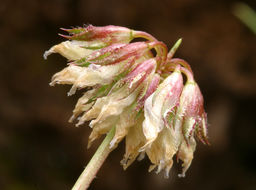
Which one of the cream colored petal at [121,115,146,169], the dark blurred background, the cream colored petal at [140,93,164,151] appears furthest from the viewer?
the dark blurred background

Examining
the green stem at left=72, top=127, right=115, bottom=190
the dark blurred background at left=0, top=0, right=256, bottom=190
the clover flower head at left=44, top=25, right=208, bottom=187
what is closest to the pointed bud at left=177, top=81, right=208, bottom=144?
the clover flower head at left=44, top=25, right=208, bottom=187

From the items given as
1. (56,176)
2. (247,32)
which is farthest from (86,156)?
(247,32)

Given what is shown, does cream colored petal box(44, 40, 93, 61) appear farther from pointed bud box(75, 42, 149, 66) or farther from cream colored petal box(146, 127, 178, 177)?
cream colored petal box(146, 127, 178, 177)

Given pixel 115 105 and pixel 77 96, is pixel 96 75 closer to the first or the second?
pixel 115 105

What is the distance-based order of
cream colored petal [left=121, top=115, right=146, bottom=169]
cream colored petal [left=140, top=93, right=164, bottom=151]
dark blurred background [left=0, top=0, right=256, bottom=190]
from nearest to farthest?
cream colored petal [left=140, top=93, right=164, bottom=151] < cream colored petal [left=121, top=115, right=146, bottom=169] < dark blurred background [left=0, top=0, right=256, bottom=190]

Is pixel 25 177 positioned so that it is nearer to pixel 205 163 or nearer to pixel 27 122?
pixel 27 122

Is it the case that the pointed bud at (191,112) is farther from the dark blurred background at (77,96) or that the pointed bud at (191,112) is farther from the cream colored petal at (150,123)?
the dark blurred background at (77,96)

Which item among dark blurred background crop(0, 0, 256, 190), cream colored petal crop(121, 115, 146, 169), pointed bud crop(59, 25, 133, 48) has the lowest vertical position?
dark blurred background crop(0, 0, 256, 190)

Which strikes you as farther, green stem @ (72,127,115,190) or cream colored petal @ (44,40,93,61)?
cream colored petal @ (44,40,93,61)
